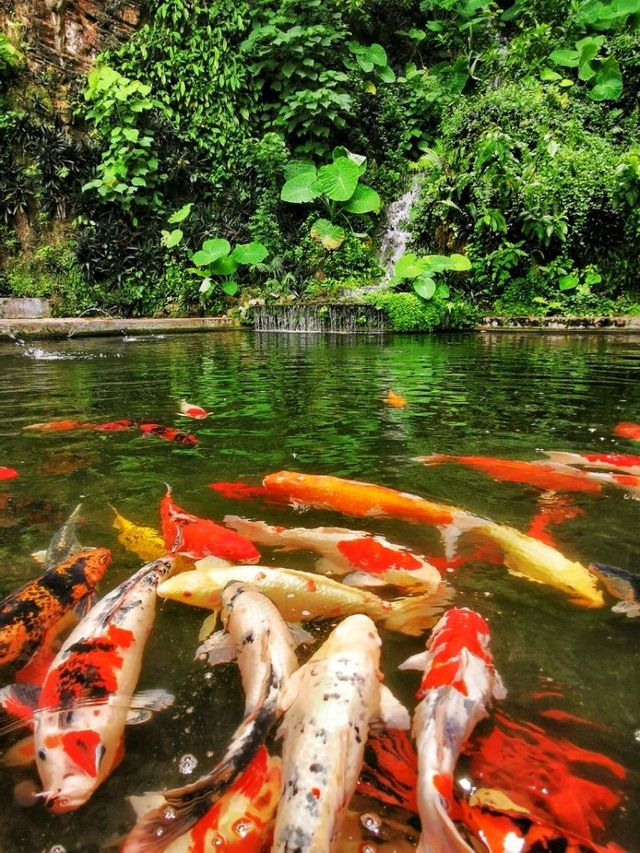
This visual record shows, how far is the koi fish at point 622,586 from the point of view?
5.35ft

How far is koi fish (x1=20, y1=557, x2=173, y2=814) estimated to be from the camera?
3.51ft

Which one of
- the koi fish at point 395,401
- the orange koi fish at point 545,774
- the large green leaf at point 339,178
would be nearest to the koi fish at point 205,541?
the orange koi fish at point 545,774

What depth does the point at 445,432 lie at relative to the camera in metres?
3.74

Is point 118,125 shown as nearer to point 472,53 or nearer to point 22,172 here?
Result: point 22,172

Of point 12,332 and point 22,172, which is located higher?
point 22,172

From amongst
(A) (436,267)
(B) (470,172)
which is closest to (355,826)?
(A) (436,267)

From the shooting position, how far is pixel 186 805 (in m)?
0.95

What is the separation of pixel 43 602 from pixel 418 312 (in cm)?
1093

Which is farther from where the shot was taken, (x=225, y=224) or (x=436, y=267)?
(x=225, y=224)

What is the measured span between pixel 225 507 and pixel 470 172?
522 inches

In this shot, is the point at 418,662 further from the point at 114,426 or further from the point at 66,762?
the point at 114,426

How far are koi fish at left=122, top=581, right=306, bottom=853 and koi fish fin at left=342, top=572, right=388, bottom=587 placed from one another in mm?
391

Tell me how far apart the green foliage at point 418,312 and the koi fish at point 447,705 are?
1069 cm

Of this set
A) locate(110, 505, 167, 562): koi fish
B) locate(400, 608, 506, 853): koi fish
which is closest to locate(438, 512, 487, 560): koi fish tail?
locate(400, 608, 506, 853): koi fish
